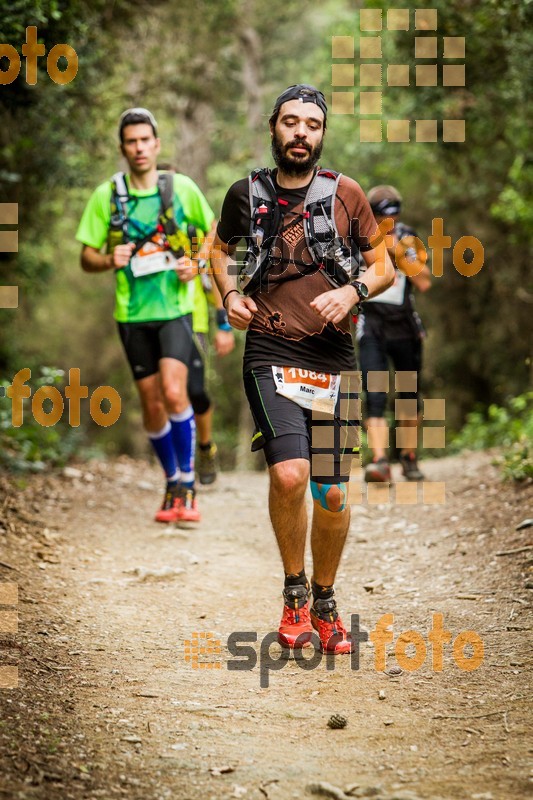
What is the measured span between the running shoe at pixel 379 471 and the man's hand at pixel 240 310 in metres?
4.12

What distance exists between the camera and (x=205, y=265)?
6555mm

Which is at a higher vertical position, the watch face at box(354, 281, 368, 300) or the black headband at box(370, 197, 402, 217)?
the black headband at box(370, 197, 402, 217)

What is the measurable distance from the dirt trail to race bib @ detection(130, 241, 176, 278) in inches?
74.5

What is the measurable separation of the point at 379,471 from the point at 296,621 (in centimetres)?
407

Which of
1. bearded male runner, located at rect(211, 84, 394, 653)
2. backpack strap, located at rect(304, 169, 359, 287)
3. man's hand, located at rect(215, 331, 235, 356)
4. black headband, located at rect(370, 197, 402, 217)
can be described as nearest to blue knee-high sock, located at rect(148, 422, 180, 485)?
man's hand, located at rect(215, 331, 235, 356)

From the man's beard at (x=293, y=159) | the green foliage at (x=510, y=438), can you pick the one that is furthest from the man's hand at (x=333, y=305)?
the green foliage at (x=510, y=438)

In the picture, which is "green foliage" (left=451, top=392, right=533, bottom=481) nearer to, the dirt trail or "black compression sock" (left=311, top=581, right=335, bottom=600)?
the dirt trail

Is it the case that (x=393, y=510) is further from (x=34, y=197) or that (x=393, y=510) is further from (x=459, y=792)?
(x=34, y=197)

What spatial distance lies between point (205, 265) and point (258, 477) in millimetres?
4893

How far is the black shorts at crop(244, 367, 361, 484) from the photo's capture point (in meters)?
4.13

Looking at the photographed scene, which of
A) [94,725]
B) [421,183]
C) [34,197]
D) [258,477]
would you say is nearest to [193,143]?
[421,183]

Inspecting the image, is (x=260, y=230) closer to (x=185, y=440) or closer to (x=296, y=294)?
(x=296, y=294)

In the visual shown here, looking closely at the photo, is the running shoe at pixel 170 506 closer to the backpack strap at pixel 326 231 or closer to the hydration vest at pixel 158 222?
the hydration vest at pixel 158 222

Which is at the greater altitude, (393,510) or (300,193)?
(300,193)
